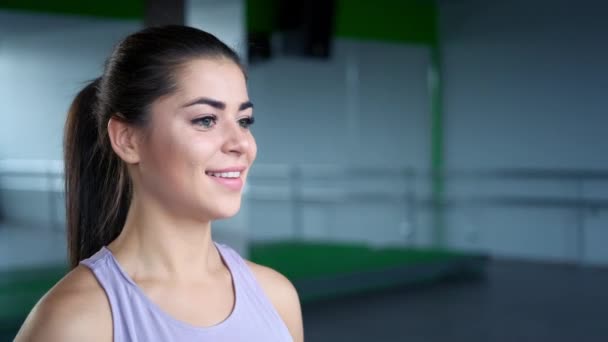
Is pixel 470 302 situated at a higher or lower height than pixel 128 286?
lower

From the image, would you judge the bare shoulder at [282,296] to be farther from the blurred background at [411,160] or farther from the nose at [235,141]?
the blurred background at [411,160]

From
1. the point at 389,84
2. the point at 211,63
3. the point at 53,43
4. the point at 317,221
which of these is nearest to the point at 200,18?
the point at 53,43

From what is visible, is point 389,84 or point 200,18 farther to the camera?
point 389,84

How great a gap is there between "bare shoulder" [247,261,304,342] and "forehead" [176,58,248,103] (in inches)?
13.1

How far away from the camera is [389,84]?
8922 mm

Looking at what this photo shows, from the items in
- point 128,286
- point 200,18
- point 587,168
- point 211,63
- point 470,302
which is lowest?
point 470,302

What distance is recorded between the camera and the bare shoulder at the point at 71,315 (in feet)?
3.69

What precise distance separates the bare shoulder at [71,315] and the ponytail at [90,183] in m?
0.22

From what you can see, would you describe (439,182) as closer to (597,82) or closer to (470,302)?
(597,82)

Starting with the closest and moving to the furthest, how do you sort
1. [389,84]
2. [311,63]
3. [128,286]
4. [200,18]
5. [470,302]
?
[128,286]
[200,18]
[470,302]
[311,63]
[389,84]

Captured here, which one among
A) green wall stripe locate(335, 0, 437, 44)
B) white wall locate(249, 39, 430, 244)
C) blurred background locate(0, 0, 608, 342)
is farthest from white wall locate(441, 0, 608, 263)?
white wall locate(249, 39, 430, 244)

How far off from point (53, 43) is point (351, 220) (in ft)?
14.2

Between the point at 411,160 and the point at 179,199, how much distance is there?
26.2 ft

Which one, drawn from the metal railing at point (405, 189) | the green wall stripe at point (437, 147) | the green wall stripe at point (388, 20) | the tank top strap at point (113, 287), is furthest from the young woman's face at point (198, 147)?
the green wall stripe at point (437, 147)
